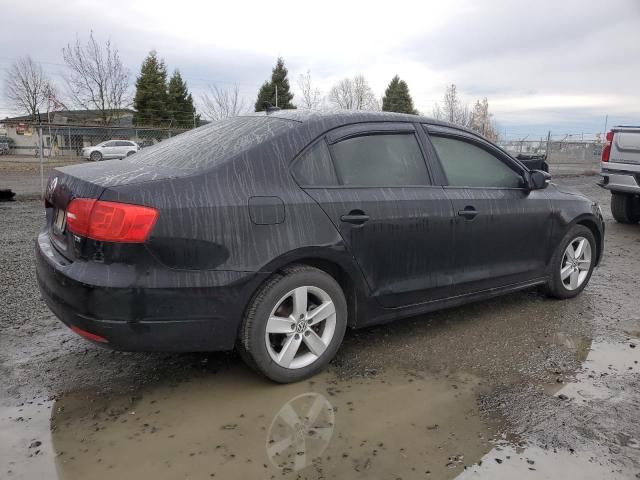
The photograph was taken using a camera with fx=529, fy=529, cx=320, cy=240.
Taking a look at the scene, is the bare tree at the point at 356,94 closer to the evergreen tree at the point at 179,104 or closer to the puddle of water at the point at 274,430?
the evergreen tree at the point at 179,104

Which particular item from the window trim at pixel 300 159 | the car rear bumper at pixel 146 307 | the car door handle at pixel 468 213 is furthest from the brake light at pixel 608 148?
the car rear bumper at pixel 146 307

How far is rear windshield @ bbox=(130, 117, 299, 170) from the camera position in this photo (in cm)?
298

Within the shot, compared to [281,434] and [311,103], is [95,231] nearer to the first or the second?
[281,434]

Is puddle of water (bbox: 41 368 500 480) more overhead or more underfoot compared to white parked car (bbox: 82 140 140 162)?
more underfoot

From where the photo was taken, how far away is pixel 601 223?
490 centimetres

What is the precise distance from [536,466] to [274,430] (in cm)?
122

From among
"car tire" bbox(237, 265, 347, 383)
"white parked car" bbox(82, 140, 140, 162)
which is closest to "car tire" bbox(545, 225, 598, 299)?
"car tire" bbox(237, 265, 347, 383)

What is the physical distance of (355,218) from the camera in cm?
316

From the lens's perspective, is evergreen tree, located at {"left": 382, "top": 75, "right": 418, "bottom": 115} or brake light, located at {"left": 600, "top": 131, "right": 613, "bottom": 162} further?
evergreen tree, located at {"left": 382, "top": 75, "right": 418, "bottom": 115}


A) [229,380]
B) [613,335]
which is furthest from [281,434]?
[613,335]

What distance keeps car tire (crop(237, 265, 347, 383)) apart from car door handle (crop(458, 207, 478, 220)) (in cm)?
114

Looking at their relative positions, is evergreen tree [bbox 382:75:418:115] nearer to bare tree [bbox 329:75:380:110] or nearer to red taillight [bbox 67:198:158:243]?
bare tree [bbox 329:75:380:110]

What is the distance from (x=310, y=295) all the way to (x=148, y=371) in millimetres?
1114

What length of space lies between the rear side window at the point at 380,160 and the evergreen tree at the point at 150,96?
38350 mm
